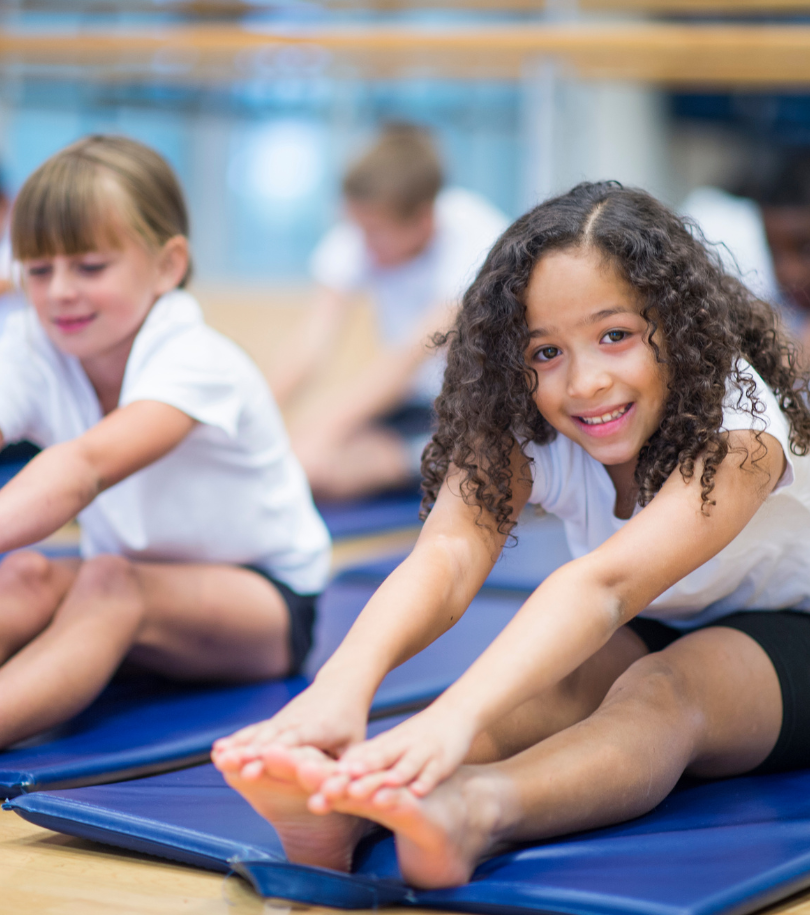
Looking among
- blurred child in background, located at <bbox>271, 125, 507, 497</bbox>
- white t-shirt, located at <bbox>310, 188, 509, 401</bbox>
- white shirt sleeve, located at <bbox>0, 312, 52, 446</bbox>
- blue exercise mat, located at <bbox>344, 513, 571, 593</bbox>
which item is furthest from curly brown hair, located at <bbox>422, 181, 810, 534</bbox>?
white t-shirt, located at <bbox>310, 188, 509, 401</bbox>

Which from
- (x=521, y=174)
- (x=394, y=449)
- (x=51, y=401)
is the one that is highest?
(x=521, y=174)

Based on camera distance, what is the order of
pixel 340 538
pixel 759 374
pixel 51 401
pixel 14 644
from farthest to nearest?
pixel 340 538 → pixel 51 401 → pixel 14 644 → pixel 759 374

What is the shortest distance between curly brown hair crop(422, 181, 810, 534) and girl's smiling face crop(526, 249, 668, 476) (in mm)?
11

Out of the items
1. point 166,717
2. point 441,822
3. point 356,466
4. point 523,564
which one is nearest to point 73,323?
point 166,717

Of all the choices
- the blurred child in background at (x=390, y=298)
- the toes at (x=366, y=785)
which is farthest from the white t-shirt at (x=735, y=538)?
the blurred child in background at (x=390, y=298)

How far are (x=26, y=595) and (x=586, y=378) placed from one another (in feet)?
2.54

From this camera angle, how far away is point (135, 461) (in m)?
1.43

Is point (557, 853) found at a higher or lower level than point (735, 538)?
lower

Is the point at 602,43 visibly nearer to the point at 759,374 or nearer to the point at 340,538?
the point at 340,538

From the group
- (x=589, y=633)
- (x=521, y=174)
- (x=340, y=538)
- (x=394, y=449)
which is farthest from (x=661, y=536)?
(x=521, y=174)

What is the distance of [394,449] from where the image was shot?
3.32 meters

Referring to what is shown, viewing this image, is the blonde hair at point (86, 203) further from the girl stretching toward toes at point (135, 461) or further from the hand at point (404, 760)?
the hand at point (404, 760)

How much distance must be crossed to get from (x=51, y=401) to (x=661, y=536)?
2.96ft

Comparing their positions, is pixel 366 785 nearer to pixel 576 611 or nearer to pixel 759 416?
pixel 576 611
